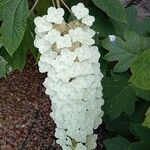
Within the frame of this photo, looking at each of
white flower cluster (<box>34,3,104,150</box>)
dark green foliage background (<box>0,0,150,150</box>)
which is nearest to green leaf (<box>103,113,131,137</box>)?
dark green foliage background (<box>0,0,150,150</box>)

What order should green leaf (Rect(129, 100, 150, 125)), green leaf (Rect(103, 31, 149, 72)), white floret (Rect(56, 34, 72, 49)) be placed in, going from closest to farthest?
1. white floret (Rect(56, 34, 72, 49))
2. green leaf (Rect(103, 31, 149, 72))
3. green leaf (Rect(129, 100, 150, 125))

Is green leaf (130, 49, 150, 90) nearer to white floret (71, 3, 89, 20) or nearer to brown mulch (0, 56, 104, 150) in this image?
white floret (71, 3, 89, 20)

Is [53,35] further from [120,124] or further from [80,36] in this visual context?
[120,124]

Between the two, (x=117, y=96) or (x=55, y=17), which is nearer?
(x=55, y=17)

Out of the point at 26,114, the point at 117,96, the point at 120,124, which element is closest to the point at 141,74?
the point at 117,96

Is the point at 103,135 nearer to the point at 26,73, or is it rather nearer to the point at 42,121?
the point at 42,121

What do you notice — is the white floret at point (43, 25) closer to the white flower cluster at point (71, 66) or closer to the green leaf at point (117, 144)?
the white flower cluster at point (71, 66)
